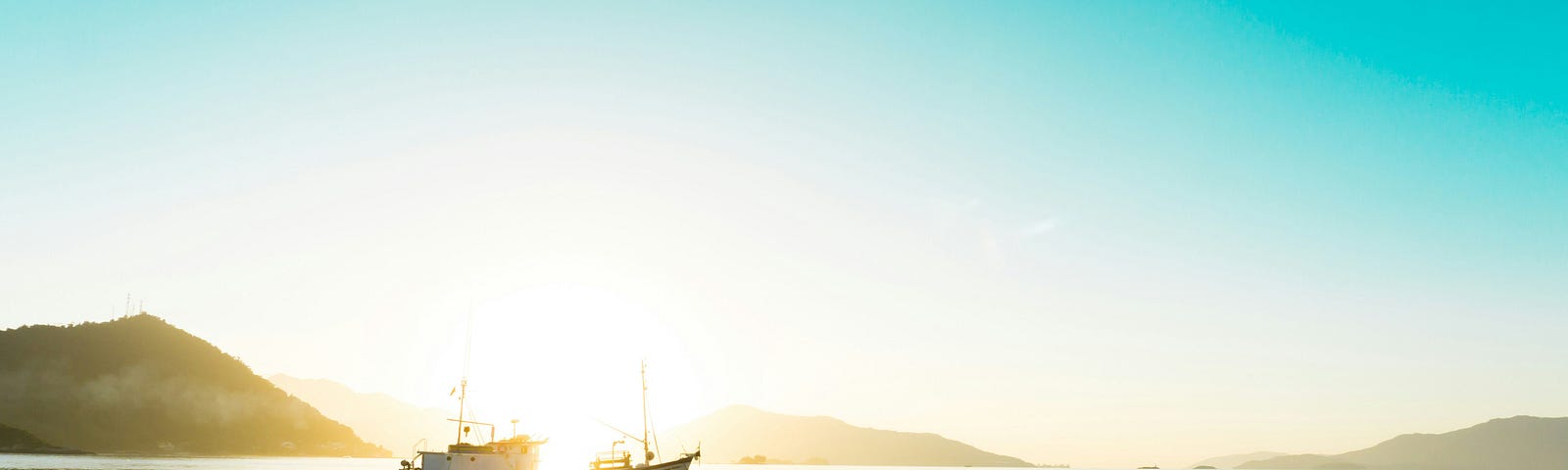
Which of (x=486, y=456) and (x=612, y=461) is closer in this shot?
(x=486, y=456)

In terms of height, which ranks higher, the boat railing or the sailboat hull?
the boat railing

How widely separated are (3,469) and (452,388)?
114862 millimetres

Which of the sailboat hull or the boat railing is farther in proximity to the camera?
the sailboat hull

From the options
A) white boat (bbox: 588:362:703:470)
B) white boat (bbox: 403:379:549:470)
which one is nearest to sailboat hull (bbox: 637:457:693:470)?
white boat (bbox: 588:362:703:470)

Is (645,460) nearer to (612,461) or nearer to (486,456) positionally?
(612,461)

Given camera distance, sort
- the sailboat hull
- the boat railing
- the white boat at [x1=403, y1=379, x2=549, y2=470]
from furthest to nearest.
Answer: the sailboat hull, the boat railing, the white boat at [x1=403, y1=379, x2=549, y2=470]

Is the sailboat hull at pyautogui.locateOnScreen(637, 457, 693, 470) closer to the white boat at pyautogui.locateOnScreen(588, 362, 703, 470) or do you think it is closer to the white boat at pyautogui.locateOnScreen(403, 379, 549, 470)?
the white boat at pyautogui.locateOnScreen(588, 362, 703, 470)

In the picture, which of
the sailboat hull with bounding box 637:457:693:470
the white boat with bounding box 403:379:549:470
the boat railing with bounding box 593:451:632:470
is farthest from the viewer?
the sailboat hull with bounding box 637:457:693:470

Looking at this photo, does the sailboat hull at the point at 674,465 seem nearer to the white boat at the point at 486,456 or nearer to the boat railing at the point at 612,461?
the boat railing at the point at 612,461

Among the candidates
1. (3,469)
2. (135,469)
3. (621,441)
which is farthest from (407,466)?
(135,469)

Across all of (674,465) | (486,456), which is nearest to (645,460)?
(674,465)

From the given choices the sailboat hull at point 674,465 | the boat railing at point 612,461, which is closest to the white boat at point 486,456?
the boat railing at point 612,461

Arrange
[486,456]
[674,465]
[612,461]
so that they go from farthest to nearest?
[674,465]
[612,461]
[486,456]

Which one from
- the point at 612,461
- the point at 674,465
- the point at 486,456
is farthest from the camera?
the point at 674,465
